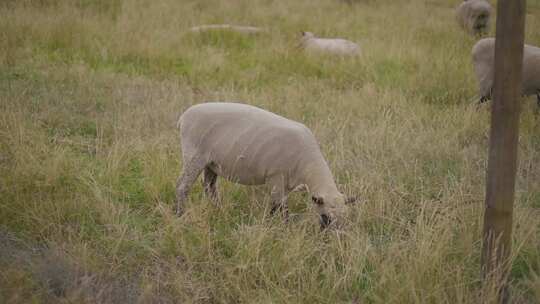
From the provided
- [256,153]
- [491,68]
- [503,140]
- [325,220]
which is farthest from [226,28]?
[503,140]

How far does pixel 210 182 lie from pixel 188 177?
0.45 m

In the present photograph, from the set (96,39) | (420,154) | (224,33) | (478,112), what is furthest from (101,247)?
(224,33)

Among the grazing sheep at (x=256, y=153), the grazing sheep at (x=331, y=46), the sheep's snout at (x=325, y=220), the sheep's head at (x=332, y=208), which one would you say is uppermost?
the grazing sheep at (x=331, y=46)

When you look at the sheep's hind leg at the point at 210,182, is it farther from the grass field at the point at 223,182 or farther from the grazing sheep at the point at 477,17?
the grazing sheep at the point at 477,17

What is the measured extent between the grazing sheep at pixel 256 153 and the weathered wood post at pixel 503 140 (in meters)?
1.02

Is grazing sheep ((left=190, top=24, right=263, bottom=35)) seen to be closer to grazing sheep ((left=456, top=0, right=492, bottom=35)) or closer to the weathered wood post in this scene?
grazing sheep ((left=456, top=0, right=492, bottom=35))

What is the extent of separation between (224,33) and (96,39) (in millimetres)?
2457

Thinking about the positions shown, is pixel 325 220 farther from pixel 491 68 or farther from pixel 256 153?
pixel 491 68

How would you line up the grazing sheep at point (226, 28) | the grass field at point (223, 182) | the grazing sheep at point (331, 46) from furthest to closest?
the grazing sheep at point (226, 28) → the grazing sheep at point (331, 46) → the grass field at point (223, 182)

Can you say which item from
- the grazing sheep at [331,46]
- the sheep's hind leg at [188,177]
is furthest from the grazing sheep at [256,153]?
the grazing sheep at [331,46]

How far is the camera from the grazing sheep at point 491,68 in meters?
6.29

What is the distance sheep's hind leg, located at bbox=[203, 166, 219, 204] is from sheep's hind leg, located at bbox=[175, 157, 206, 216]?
301 mm

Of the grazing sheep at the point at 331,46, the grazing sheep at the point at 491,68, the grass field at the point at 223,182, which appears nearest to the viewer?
the grass field at the point at 223,182

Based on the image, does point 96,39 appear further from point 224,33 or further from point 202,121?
point 202,121
